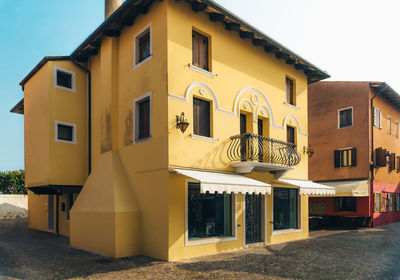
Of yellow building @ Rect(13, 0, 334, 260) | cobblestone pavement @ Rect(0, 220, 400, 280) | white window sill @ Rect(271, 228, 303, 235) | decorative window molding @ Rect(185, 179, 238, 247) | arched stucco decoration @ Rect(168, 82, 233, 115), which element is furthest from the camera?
white window sill @ Rect(271, 228, 303, 235)

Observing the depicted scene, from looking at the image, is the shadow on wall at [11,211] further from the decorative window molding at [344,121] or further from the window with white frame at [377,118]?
the window with white frame at [377,118]

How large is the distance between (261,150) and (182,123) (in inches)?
184

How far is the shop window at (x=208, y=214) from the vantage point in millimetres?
11578

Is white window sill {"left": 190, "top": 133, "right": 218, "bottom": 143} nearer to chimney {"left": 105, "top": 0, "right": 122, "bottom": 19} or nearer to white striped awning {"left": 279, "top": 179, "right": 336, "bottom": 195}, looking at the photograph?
white striped awning {"left": 279, "top": 179, "right": 336, "bottom": 195}

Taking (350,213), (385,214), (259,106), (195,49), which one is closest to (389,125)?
(385,214)

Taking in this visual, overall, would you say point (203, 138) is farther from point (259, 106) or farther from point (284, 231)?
point (284, 231)

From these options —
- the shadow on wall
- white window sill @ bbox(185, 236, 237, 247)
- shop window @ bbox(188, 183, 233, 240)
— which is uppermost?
shop window @ bbox(188, 183, 233, 240)

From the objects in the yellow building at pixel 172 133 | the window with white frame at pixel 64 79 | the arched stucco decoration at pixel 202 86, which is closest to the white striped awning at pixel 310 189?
the yellow building at pixel 172 133

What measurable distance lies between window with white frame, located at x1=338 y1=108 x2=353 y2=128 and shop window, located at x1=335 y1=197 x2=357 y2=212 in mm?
5134

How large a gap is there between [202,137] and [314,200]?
52.4ft

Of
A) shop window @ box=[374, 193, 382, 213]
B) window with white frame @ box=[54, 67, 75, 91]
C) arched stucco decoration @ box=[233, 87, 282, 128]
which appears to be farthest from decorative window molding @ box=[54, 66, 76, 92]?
shop window @ box=[374, 193, 382, 213]

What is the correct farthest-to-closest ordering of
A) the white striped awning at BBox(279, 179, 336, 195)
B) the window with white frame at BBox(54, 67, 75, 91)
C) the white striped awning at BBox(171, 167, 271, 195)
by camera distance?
the window with white frame at BBox(54, 67, 75, 91) < the white striped awning at BBox(279, 179, 336, 195) < the white striped awning at BBox(171, 167, 271, 195)

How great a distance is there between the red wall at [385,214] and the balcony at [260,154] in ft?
34.5

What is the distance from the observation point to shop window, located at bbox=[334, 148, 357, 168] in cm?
2254
